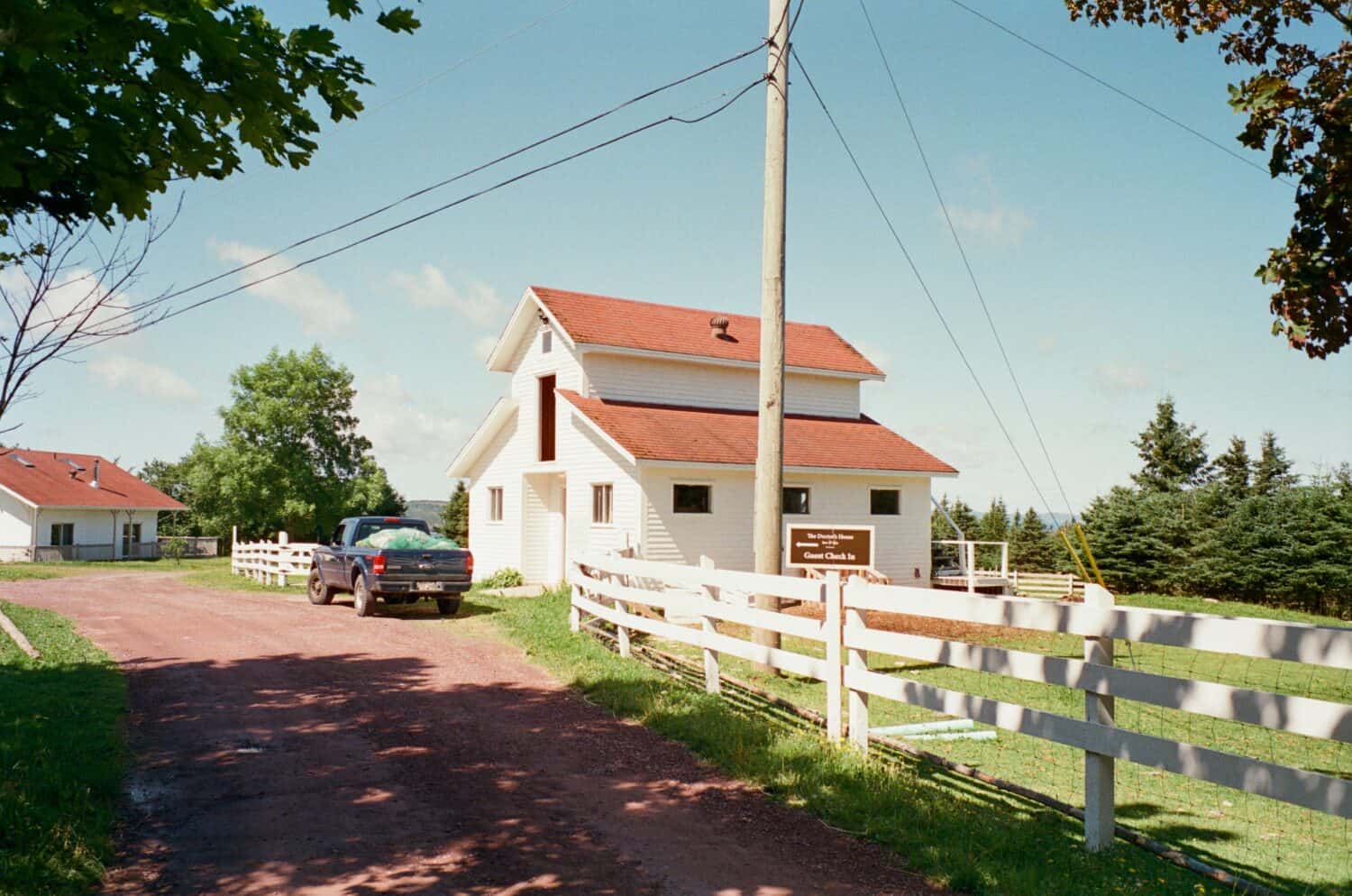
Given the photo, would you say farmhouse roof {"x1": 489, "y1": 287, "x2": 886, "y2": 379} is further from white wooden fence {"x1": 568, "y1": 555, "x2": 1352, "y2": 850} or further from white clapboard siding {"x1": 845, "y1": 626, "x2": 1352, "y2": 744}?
white clapboard siding {"x1": 845, "y1": 626, "x2": 1352, "y2": 744}

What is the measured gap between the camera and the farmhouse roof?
28625mm

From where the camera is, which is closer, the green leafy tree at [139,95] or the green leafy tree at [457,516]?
the green leafy tree at [139,95]

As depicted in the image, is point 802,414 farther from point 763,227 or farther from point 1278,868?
point 1278,868

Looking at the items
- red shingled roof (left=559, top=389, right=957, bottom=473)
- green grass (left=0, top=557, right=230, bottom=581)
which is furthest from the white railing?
red shingled roof (left=559, top=389, right=957, bottom=473)

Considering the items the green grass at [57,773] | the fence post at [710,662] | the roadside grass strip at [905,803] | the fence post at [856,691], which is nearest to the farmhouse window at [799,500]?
the roadside grass strip at [905,803]

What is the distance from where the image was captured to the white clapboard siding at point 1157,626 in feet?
15.6

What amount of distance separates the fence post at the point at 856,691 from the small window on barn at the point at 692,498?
17255 mm

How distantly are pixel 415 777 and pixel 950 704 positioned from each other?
13.1 feet

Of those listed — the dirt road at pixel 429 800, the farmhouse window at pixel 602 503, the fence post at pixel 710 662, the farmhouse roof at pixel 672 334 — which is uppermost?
the farmhouse roof at pixel 672 334

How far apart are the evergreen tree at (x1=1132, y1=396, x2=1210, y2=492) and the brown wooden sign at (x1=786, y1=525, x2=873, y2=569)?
5291cm

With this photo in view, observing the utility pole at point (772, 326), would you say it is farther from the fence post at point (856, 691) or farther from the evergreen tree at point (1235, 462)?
the evergreen tree at point (1235, 462)

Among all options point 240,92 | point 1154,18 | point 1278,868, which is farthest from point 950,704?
point 1154,18

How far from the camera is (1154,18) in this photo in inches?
456

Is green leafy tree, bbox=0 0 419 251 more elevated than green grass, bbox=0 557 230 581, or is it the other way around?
green leafy tree, bbox=0 0 419 251
